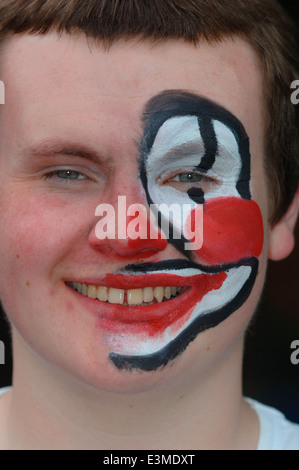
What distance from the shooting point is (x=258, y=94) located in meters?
1.95

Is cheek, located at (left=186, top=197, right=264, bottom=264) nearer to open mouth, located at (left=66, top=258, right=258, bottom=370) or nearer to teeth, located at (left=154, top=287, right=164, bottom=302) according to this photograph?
open mouth, located at (left=66, top=258, right=258, bottom=370)

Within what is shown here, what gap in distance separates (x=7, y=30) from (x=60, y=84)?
26cm

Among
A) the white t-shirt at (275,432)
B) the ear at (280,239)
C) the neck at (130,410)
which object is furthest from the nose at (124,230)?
the white t-shirt at (275,432)

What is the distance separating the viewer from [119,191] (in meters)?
1.74

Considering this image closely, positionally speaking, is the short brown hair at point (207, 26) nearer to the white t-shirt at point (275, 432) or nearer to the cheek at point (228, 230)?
the cheek at point (228, 230)

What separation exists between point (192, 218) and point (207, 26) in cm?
49

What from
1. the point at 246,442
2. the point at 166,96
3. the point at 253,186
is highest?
the point at 166,96

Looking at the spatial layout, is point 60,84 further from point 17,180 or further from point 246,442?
point 246,442

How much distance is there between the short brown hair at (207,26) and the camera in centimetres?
176

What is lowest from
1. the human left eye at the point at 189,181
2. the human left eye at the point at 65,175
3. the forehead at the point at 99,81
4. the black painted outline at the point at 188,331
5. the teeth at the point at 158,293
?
the black painted outline at the point at 188,331

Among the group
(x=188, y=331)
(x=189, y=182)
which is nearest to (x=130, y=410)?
(x=188, y=331)

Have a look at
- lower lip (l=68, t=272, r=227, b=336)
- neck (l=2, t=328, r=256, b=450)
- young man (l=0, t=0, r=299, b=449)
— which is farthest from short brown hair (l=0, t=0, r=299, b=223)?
neck (l=2, t=328, r=256, b=450)
